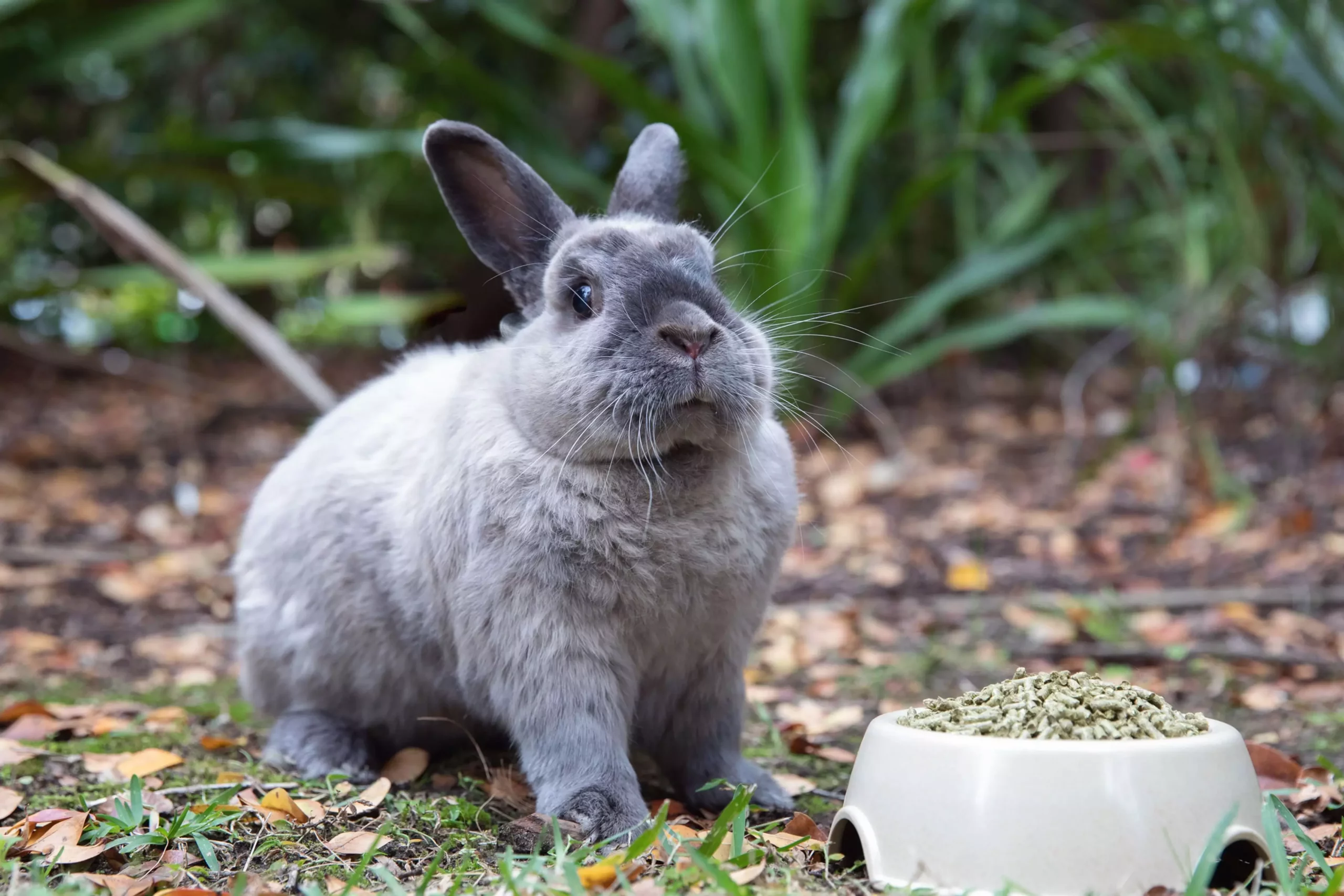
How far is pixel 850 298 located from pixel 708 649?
4249 mm

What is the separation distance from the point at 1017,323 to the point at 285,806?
441 cm

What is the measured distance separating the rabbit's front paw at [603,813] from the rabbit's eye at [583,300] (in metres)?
0.88

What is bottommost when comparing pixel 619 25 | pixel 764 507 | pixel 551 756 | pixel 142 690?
pixel 142 690

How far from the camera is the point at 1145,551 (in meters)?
4.98

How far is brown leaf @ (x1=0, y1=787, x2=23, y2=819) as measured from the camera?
241cm

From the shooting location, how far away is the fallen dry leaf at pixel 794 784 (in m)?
2.81

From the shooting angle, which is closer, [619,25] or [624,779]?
[624,779]

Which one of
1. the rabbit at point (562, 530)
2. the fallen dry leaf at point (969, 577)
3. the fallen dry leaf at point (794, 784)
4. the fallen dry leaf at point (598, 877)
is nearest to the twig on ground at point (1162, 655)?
the fallen dry leaf at point (969, 577)

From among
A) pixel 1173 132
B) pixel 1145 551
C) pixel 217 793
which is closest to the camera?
pixel 217 793

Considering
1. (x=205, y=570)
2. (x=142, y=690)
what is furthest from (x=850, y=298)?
(x=142, y=690)

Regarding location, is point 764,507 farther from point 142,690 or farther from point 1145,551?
point 1145,551

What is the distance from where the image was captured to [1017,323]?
6008mm

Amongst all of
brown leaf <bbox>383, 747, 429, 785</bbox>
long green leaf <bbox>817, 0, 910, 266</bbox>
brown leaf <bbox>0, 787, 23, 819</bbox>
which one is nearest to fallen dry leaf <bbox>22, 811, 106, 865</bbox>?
brown leaf <bbox>0, 787, 23, 819</bbox>

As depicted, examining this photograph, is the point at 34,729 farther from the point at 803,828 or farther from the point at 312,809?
the point at 803,828
